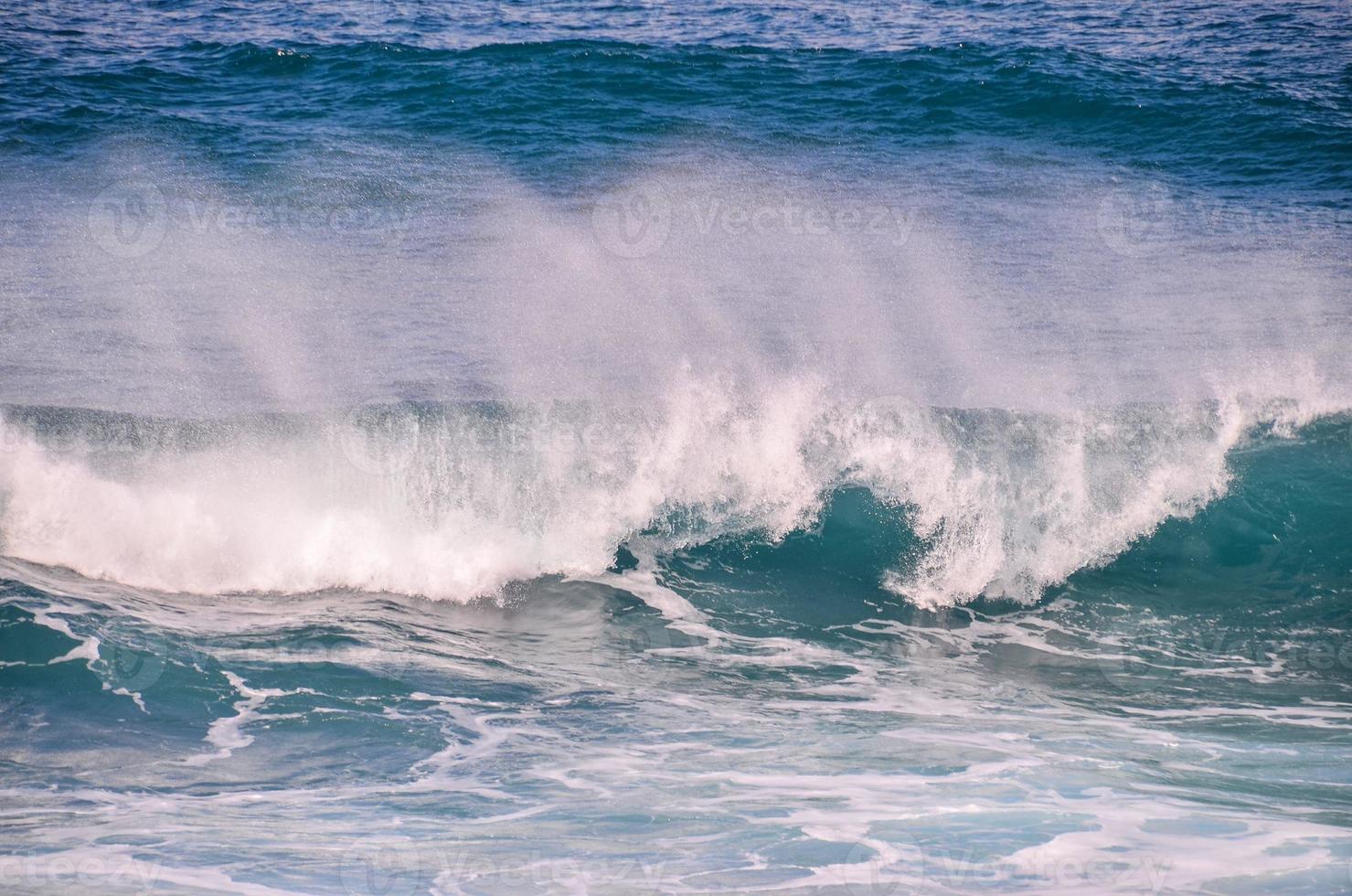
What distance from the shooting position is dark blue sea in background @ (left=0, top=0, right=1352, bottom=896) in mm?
5867

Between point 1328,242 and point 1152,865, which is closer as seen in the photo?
point 1152,865

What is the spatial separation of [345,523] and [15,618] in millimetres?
2656

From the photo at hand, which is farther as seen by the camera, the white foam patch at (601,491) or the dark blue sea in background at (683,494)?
the white foam patch at (601,491)

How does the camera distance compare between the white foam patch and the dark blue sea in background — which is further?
the white foam patch

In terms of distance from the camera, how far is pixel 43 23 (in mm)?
24969

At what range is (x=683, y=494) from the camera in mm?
10039

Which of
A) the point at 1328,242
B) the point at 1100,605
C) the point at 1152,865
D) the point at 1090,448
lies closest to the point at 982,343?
the point at 1090,448

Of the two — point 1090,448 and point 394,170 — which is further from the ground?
point 394,170

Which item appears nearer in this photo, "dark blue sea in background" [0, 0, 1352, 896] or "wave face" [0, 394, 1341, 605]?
"dark blue sea in background" [0, 0, 1352, 896]

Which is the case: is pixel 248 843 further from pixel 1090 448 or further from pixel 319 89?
pixel 319 89

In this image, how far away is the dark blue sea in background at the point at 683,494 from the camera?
5.87m

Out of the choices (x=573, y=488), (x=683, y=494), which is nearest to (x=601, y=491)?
(x=573, y=488)

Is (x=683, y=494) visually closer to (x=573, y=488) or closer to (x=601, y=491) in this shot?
(x=601, y=491)

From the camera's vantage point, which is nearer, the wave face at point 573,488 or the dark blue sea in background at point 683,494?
the dark blue sea in background at point 683,494
